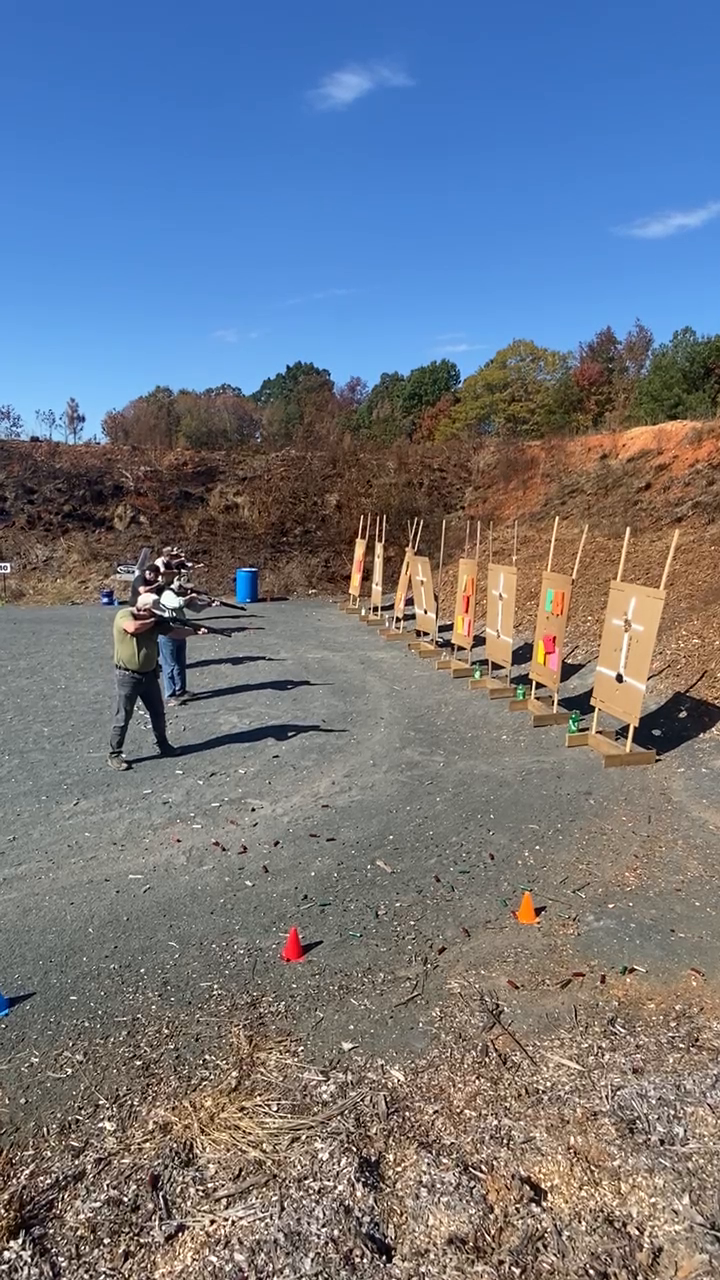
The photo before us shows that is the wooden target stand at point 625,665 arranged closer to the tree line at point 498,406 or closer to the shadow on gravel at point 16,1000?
the shadow on gravel at point 16,1000

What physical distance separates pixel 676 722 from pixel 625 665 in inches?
48.0

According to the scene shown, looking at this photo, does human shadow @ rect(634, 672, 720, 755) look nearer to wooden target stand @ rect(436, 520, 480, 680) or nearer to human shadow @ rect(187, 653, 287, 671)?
wooden target stand @ rect(436, 520, 480, 680)

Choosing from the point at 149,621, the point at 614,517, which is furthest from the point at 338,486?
the point at 149,621

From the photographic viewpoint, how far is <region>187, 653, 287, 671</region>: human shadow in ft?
39.4

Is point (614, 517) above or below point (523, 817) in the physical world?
above

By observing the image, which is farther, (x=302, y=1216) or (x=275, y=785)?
(x=275, y=785)

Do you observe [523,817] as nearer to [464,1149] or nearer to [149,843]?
[149,843]

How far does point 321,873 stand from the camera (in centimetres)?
531

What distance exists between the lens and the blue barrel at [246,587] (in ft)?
64.2

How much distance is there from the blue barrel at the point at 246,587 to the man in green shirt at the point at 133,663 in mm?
12048

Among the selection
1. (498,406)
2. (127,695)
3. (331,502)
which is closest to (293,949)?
(127,695)

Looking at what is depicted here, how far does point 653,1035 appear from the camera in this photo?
363 centimetres

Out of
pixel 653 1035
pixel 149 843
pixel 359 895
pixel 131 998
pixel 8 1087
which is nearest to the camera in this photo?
pixel 8 1087

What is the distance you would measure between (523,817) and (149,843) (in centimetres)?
279
